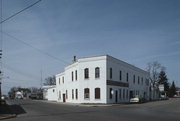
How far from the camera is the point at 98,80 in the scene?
45875 mm

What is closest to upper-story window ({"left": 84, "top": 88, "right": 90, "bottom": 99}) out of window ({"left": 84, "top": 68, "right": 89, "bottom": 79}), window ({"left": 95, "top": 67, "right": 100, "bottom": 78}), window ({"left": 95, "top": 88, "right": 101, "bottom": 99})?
window ({"left": 95, "top": 88, "right": 101, "bottom": 99})

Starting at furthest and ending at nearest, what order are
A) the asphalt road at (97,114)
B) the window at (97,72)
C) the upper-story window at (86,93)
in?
the upper-story window at (86,93) < the window at (97,72) < the asphalt road at (97,114)

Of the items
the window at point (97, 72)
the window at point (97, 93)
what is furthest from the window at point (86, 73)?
the window at point (97, 93)

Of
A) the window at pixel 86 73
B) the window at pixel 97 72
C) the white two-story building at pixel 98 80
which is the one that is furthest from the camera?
the window at pixel 86 73

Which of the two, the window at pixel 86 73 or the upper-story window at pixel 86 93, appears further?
the window at pixel 86 73

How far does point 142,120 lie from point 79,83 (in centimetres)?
Result: 3140

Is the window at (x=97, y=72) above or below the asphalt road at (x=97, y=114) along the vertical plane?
above

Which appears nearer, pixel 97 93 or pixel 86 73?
pixel 97 93

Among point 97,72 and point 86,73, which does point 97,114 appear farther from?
point 86,73

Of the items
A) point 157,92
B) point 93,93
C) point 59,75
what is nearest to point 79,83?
point 93,93

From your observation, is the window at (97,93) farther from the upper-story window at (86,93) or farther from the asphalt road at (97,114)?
the asphalt road at (97,114)

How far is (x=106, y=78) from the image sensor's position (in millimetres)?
45219

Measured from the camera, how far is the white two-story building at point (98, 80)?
45500 millimetres

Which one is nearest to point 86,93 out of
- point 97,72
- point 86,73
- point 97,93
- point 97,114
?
point 97,93
